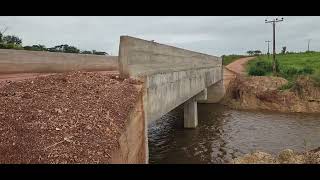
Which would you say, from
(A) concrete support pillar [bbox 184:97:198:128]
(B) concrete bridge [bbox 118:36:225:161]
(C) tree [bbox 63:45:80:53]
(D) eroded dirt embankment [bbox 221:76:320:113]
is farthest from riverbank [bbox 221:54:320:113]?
(C) tree [bbox 63:45:80:53]

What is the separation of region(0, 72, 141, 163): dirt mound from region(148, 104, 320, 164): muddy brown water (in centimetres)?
729

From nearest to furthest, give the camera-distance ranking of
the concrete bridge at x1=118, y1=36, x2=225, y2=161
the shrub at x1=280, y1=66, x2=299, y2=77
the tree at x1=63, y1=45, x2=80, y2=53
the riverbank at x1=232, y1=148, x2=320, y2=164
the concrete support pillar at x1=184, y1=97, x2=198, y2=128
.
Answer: the riverbank at x1=232, y1=148, x2=320, y2=164, the concrete bridge at x1=118, y1=36, x2=225, y2=161, the concrete support pillar at x1=184, y1=97, x2=198, y2=128, the tree at x1=63, y1=45, x2=80, y2=53, the shrub at x1=280, y1=66, x2=299, y2=77

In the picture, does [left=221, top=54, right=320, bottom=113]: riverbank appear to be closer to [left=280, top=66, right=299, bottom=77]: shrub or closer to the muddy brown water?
the muddy brown water

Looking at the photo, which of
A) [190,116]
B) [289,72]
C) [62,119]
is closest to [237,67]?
[289,72]

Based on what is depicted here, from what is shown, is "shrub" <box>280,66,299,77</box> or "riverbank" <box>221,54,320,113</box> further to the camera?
"shrub" <box>280,66,299,77</box>

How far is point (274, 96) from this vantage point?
101 feet

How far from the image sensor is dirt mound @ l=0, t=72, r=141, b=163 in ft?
16.2

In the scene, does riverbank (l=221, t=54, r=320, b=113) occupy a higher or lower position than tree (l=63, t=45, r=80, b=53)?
lower

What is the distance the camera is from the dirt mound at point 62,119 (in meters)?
4.93

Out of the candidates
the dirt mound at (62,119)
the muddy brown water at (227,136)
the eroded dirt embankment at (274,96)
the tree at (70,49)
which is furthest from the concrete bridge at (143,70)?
the eroded dirt embankment at (274,96)

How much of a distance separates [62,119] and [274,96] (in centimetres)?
2705

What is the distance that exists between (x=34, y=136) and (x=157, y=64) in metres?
6.74
